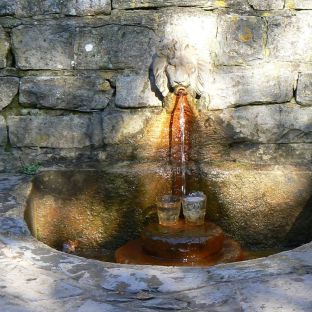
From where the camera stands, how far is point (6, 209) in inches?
103

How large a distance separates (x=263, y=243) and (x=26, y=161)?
4.33 feet

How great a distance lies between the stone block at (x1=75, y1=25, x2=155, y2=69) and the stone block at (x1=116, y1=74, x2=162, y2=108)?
7 centimetres

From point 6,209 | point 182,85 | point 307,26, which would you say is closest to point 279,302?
point 6,209

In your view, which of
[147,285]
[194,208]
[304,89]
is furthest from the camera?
[304,89]

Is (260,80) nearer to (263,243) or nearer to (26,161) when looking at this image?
(263,243)

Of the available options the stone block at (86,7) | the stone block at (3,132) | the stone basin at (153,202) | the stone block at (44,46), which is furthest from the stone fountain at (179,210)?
the stone block at (3,132)

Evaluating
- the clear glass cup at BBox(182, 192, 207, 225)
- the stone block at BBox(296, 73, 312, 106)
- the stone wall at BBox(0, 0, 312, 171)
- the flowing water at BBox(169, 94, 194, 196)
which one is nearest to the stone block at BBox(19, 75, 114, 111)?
the stone wall at BBox(0, 0, 312, 171)

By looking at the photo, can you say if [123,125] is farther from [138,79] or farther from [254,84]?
[254,84]

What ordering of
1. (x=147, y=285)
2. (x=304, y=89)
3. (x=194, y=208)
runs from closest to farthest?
(x=147, y=285)
(x=194, y=208)
(x=304, y=89)

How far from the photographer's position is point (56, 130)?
318 centimetres

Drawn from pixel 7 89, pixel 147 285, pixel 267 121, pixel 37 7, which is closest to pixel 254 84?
pixel 267 121

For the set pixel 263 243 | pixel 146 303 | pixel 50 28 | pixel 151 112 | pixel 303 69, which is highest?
pixel 50 28

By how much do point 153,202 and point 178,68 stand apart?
71 centimetres

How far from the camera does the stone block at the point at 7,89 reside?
10.3ft
